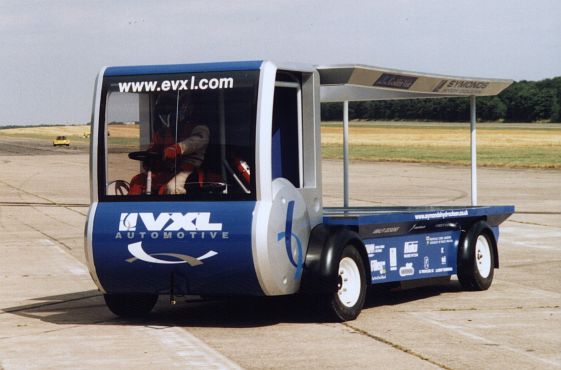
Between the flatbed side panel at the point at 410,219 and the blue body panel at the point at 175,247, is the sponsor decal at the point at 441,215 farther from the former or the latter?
the blue body panel at the point at 175,247

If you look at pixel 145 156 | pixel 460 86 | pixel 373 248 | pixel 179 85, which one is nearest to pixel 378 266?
pixel 373 248

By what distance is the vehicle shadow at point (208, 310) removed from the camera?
1159cm

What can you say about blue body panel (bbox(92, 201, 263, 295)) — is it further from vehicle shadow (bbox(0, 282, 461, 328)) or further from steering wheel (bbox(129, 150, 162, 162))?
vehicle shadow (bbox(0, 282, 461, 328))

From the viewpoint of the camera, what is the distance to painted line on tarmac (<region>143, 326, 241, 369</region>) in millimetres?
9062

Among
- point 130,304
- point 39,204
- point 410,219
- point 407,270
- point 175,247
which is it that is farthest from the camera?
point 39,204

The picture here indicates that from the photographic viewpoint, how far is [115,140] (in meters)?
11.4

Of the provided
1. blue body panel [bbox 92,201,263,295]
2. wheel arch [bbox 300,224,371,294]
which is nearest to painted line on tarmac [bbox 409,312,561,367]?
wheel arch [bbox 300,224,371,294]

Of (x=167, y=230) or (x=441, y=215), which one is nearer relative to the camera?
(x=167, y=230)

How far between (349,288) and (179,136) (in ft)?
6.95

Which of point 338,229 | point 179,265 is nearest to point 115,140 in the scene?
point 179,265

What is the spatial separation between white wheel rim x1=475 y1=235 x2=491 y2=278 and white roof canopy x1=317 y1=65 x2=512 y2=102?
171cm

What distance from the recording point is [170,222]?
10.9m

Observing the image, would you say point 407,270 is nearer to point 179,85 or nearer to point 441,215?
point 441,215

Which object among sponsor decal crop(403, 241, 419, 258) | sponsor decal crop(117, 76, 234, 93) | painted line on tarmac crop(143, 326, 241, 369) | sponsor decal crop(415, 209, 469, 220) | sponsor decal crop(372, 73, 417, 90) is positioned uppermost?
sponsor decal crop(372, 73, 417, 90)
